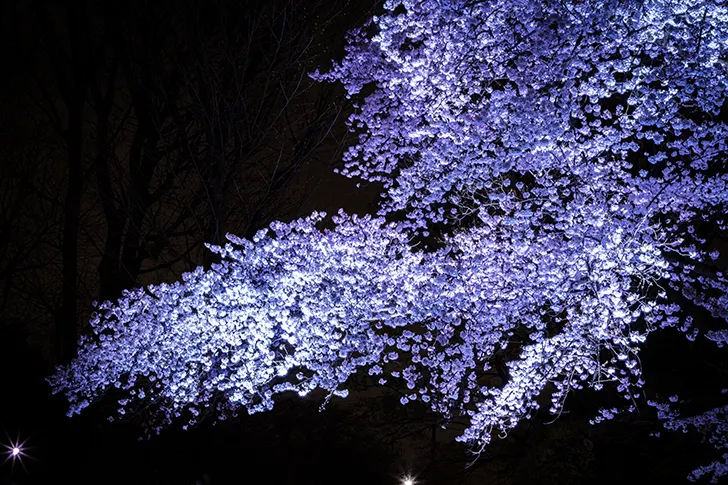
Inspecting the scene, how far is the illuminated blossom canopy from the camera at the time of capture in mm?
5895

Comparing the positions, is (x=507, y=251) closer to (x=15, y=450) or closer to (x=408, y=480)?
(x=408, y=480)

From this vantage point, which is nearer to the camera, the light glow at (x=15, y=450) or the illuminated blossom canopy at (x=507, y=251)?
the illuminated blossom canopy at (x=507, y=251)

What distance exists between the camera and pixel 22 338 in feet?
28.0

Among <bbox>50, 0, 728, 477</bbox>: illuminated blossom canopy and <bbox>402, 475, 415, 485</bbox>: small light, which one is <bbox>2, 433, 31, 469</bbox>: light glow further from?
<bbox>402, 475, 415, 485</bbox>: small light

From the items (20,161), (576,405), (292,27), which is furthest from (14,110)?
(576,405)

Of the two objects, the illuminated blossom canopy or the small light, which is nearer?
the illuminated blossom canopy

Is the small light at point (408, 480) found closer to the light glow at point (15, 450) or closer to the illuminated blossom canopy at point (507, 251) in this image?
the illuminated blossom canopy at point (507, 251)

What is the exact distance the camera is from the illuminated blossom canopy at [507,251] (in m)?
5.89

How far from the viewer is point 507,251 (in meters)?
7.69

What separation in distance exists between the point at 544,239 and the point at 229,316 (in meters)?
3.77

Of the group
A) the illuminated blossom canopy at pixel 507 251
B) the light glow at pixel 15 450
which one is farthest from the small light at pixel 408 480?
the light glow at pixel 15 450

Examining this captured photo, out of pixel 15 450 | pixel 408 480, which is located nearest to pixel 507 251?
pixel 408 480

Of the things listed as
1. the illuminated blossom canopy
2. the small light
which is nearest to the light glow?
the illuminated blossom canopy

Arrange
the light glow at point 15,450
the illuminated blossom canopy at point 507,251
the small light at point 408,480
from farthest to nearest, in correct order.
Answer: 1. the small light at point 408,480
2. the light glow at point 15,450
3. the illuminated blossom canopy at point 507,251
